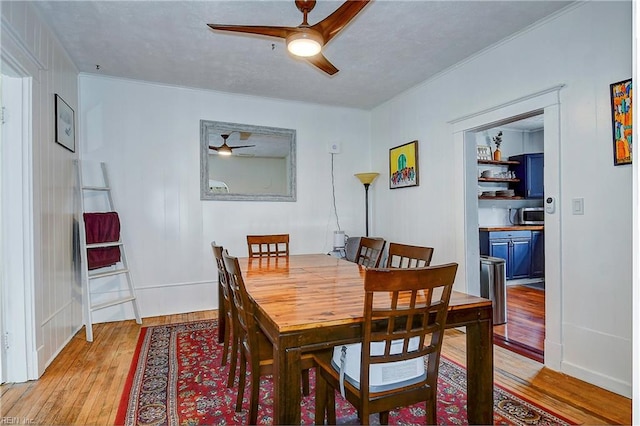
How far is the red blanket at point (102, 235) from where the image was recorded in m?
3.38

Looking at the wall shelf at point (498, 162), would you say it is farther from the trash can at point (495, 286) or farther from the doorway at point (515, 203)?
the trash can at point (495, 286)

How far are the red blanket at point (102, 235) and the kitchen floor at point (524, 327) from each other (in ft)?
11.6

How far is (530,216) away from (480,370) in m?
4.64

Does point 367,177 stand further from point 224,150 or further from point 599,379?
point 599,379

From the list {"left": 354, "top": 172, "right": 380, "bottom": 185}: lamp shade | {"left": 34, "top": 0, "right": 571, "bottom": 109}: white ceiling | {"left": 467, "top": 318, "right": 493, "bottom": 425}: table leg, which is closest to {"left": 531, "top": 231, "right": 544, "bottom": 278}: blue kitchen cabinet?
{"left": 354, "top": 172, "right": 380, "bottom": 185}: lamp shade

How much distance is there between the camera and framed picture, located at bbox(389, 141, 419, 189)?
398cm

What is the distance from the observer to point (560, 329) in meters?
2.51

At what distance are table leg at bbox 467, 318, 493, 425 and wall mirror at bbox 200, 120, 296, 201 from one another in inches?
121

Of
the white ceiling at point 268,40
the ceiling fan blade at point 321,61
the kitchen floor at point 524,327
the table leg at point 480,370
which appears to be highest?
the white ceiling at point 268,40

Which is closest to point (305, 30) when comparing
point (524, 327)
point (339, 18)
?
point (339, 18)

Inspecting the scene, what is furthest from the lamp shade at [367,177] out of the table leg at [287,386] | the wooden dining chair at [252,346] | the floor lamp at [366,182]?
the table leg at [287,386]

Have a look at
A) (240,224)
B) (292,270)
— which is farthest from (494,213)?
(292,270)

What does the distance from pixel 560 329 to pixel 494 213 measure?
347 centimetres

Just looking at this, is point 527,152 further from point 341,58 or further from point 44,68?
point 44,68
